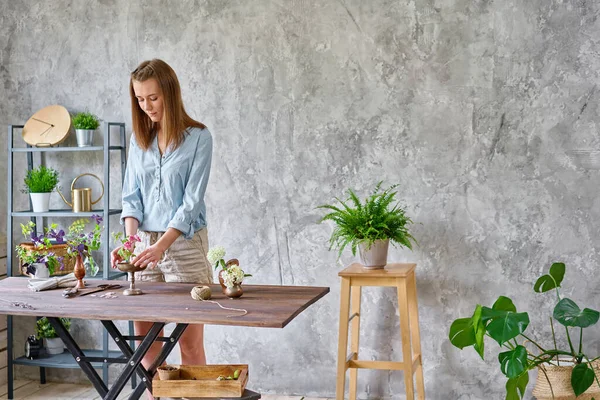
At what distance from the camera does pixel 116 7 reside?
519cm

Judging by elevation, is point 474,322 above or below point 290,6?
below

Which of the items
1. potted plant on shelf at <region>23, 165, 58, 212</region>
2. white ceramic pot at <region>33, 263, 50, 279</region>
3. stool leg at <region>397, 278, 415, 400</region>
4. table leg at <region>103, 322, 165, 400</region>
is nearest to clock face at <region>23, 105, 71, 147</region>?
potted plant on shelf at <region>23, 165, 58, 212</region>

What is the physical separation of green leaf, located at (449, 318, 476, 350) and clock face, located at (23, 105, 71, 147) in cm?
286

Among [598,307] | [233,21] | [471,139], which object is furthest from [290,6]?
[598,307]

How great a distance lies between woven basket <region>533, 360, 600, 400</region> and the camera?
3943 millimetres

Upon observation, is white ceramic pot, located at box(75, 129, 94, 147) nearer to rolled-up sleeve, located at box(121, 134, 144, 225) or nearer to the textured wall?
the textured wall

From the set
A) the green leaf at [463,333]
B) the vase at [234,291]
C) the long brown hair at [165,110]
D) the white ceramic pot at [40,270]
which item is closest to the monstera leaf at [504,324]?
the green leaf at [463,333]

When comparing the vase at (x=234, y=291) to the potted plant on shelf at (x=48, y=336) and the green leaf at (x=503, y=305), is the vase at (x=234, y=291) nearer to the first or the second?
the green leaf at (x=503, y=305)

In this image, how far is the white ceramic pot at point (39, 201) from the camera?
5152 millimetres

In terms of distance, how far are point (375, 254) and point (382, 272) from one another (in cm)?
12

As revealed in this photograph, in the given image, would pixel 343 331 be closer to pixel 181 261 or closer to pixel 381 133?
pixel 181 261

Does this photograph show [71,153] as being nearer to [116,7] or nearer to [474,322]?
[116,7]

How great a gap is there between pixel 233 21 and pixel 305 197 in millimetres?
1202

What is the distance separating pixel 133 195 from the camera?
3.90 meters
